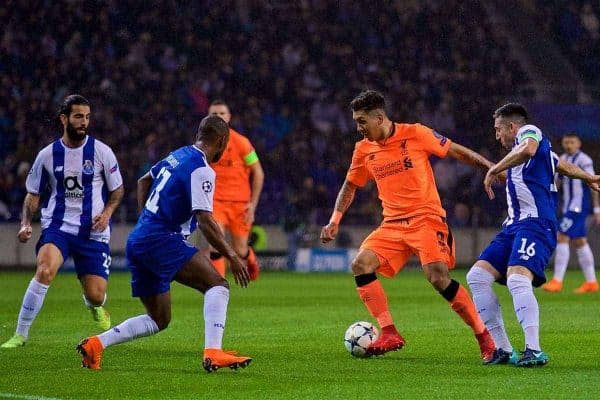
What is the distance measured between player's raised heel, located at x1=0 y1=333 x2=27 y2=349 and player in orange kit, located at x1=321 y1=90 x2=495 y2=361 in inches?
110

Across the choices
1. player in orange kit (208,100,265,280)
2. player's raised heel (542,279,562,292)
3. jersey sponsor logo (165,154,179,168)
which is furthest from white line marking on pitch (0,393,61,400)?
player's raised heel (542,279,562,292)

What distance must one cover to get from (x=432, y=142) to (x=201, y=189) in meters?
2.47

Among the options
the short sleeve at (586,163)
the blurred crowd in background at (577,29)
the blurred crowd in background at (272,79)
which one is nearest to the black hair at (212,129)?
the short sleeve at (586,163)

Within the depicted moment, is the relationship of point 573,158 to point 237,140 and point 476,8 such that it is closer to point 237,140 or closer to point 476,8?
point 237,140

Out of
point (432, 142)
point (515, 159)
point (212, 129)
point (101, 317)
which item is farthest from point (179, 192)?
point (101, 317)

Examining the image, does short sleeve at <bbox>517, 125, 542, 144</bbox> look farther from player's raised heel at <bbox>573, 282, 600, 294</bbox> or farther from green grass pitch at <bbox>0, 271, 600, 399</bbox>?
player's raised heel at <bbox>573, 282, 600, 294</bbox>

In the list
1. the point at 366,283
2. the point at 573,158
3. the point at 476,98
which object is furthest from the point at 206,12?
the point at 366,283

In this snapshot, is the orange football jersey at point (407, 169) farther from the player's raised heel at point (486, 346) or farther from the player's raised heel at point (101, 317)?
the player's raised heel at point (101, 317)

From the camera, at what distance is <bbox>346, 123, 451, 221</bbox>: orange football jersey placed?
9758mm

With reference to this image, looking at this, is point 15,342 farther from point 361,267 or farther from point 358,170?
point 358,170

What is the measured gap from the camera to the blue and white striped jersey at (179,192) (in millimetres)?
8078

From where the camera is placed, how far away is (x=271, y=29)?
96.9 ft

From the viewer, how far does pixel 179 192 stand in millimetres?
8258

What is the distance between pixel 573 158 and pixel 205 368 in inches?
443
